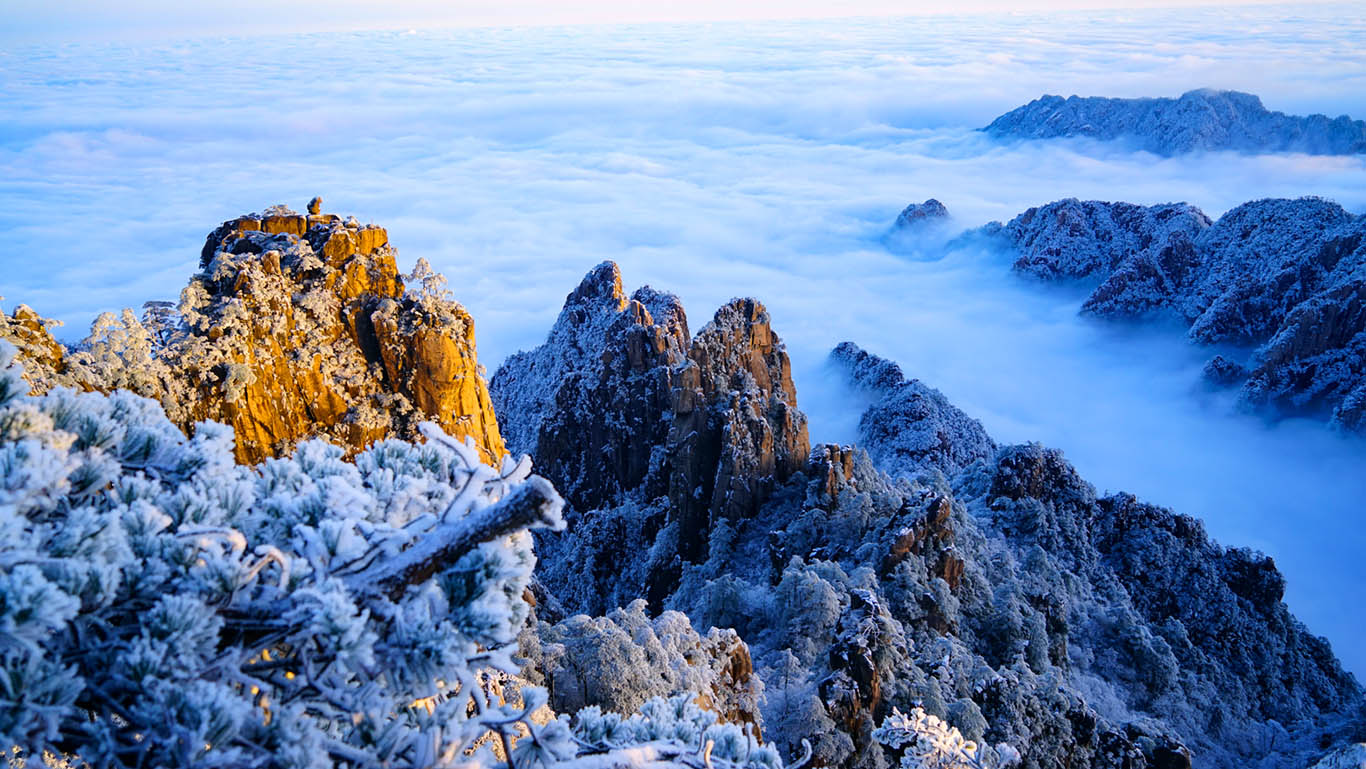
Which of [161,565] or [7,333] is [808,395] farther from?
[161,565]

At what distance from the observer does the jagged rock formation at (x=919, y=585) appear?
875 inches

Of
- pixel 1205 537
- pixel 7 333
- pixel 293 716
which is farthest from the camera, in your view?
pixel 1205 537

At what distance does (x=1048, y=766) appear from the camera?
21.5 m

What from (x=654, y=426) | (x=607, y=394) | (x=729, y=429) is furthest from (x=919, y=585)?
(x=607, y=394)

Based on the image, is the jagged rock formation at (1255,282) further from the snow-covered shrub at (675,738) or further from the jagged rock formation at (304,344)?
the snow-covered shrub at (675,738)

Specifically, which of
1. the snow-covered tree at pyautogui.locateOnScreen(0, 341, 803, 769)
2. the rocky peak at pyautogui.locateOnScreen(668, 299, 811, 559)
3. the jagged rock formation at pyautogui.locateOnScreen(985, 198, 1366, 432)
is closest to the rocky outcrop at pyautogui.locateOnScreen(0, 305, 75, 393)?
the snow-covered tree at pyautogui.locateOnScreen(0, 341, 803, 769)

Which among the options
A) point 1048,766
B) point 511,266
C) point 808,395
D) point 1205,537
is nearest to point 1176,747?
point 1048,766

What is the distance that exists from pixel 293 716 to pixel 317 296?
19.5 metres

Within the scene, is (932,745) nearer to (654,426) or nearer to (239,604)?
(239,604)

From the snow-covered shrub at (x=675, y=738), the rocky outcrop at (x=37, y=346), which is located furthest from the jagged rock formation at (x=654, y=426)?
the snow-covered shrub at (x=675, y=738)

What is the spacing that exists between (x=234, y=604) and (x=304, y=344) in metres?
18.9

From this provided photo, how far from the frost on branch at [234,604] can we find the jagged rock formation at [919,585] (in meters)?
14.3

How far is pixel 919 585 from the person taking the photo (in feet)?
97.3

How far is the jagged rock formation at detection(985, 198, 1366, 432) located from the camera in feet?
286
